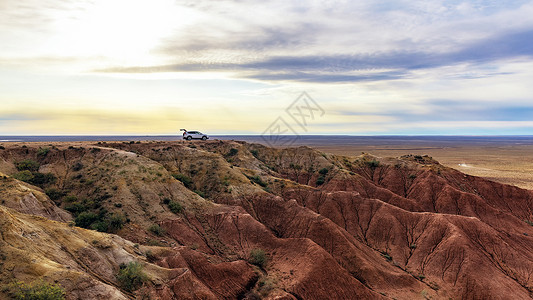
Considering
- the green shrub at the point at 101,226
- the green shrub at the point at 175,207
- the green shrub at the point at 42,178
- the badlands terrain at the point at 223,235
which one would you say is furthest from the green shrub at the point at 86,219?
the green shrub at the point at 42,178

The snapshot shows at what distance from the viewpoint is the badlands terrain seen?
2594cm

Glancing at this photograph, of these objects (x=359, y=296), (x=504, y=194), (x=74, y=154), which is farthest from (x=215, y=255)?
(x=504, y=194)

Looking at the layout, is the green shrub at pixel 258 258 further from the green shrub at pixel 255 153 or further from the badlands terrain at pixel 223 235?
the green shrub at pixel 255 153

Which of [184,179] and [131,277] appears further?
[184,179]

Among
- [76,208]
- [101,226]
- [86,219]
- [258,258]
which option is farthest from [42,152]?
[258,258]

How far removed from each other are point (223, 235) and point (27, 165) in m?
36.4

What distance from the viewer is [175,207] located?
48562mm

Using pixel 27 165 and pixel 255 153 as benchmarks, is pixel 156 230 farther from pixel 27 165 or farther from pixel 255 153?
pixel 255 153

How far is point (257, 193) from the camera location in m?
59.2

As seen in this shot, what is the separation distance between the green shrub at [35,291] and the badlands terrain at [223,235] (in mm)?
199

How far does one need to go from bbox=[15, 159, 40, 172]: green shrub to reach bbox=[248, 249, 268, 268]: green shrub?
40527 millimetres

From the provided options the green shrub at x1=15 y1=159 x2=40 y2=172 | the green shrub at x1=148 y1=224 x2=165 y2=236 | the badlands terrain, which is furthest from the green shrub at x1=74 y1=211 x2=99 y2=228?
the green shrub at x1=15 y1=159 x2=40 y2=172

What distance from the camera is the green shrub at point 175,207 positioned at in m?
48.3

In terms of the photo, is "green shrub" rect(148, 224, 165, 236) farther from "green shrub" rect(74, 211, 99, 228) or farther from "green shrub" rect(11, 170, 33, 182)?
"green shrub" rect(11, 170, 33, 182)
